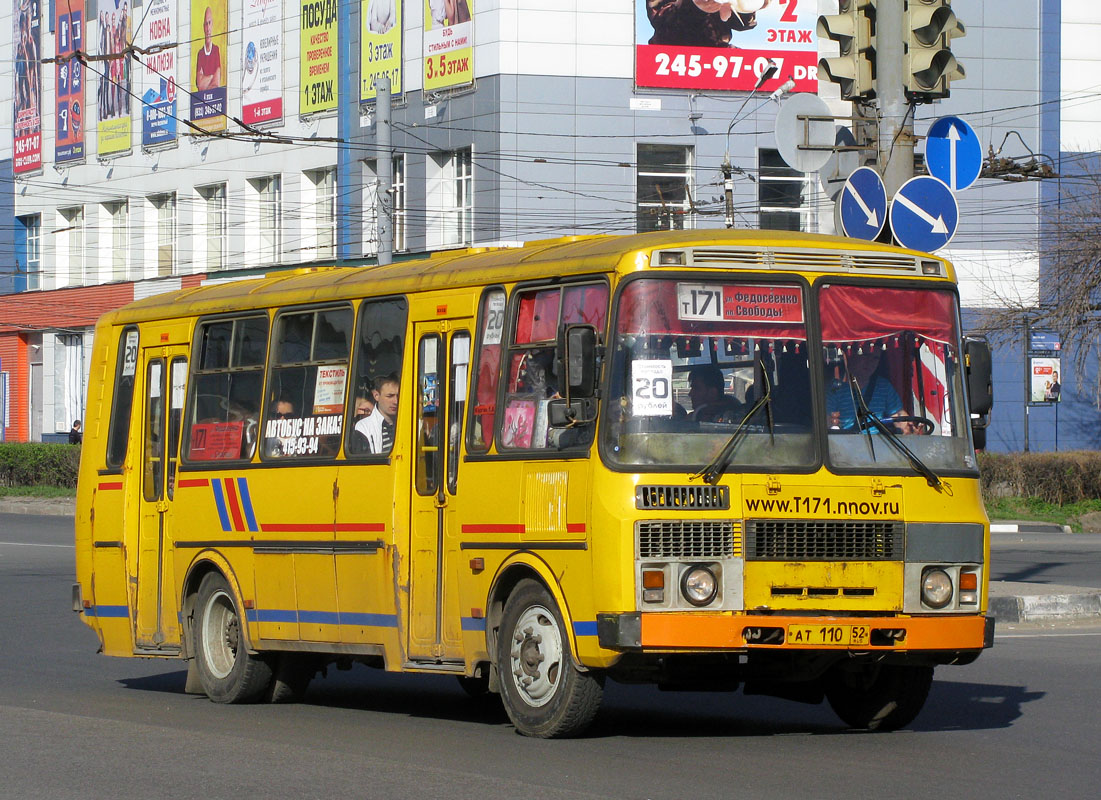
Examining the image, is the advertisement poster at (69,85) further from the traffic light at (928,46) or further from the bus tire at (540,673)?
the bus tire at (540,673)

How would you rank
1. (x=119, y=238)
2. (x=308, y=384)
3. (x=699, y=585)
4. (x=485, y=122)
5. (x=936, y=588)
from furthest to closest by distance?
(x=119, y=238) → (x=485, y=122) → (x=308, y=384) → (x=936, y=588) → (x=699, y=585)

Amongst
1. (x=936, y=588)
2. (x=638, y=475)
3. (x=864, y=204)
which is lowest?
(x=936, y=588)

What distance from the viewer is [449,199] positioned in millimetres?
44750

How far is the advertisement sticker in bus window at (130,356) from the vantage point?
1371 centimetres

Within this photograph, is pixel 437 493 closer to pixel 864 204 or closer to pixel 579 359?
pixel 579 359

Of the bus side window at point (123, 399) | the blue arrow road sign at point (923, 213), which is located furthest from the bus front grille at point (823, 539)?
the bus side window at point (123, 399)

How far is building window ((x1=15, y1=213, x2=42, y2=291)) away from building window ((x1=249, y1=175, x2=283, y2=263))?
12.5 metres

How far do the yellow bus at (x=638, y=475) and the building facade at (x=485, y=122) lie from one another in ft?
90.9

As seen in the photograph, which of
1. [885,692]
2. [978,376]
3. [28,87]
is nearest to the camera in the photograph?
[978,376]

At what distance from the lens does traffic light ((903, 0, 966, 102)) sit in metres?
13.2

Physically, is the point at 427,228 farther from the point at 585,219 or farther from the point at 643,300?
the point at 643,300

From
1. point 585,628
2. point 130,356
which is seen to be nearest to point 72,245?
point 130,356

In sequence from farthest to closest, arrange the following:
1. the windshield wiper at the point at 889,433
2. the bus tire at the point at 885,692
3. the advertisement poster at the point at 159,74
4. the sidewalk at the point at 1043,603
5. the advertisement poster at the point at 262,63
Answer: the advertisement poster at the point at 159,74, the advertisement poster at the point at 262,63, the sidewalk at the point at 1043,603, the bus tire at the point at 885,692, the windshield wiper at the point at 889,433

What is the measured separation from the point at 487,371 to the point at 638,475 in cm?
159
